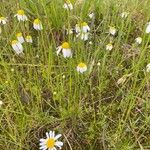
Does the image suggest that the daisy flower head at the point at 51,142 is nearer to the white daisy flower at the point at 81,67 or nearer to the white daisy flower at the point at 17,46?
the white daisy flower at the point at 81,67

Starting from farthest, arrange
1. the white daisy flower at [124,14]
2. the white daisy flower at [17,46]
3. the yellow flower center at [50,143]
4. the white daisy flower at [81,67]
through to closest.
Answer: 1. the white daisy flower at [124,14]
2. the white daisy flower at [17,46]
3. the white daisy flower at [81,67]
4. the yellow flower center at [50,143]

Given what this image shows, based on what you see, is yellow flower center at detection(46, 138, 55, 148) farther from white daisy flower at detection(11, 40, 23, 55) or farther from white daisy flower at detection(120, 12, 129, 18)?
white daisy flower at detection(120, 12, 129, 18)

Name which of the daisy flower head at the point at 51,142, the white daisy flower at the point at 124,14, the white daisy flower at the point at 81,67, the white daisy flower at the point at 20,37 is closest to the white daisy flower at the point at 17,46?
the white daisy flower at the point at 20,37

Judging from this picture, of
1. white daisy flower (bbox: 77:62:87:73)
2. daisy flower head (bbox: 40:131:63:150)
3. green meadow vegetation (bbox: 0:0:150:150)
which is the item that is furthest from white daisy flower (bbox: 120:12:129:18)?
daisy flower head (bbox: 40:131:63:150)

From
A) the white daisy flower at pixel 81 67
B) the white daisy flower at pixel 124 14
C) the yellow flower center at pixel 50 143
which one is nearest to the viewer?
the yellow flower center at pixel 50 143

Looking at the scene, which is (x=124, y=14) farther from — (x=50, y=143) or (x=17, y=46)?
(x=50, y=143)

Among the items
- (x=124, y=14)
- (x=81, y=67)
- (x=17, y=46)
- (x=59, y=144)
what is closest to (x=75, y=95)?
(x=81, y=67)
